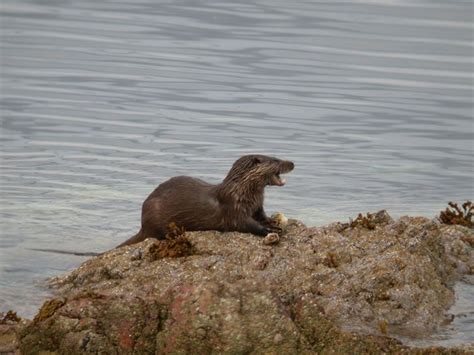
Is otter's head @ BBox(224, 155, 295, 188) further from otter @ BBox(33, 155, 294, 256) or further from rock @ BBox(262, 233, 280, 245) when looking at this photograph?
rock @ BBox(262, 233, 280, 245)

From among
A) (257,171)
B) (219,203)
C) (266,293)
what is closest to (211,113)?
(257,171)

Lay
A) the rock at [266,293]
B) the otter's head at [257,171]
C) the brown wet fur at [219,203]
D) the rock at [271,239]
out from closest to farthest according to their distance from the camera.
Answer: the rock at [266,293] < the rock at [271,239] < the brown wet fur at [219,203] < the otter's head at [257,171]

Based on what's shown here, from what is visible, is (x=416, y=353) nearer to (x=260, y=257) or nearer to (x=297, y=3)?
(x=260, y=257)

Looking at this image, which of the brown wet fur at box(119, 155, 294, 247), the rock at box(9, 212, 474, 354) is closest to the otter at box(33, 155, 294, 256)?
the brown wet fur at box(119, 155, 294, 247)

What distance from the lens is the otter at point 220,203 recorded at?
31.1 ft

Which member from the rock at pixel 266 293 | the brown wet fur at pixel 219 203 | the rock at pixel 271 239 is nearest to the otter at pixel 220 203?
the brown wet fur at pixel 219 203

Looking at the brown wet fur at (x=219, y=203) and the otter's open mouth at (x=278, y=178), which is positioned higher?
the otter's open mouth at (x=278, y=178)

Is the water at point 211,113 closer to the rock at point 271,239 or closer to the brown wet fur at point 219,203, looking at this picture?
the brown wet fur at point 219,203

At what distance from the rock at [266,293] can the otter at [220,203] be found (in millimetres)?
229

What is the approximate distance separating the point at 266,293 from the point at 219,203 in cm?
238

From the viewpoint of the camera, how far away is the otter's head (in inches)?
380

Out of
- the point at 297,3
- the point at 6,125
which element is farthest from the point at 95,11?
the point at 6,125

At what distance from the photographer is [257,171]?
9.67 meters

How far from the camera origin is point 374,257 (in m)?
8.53
